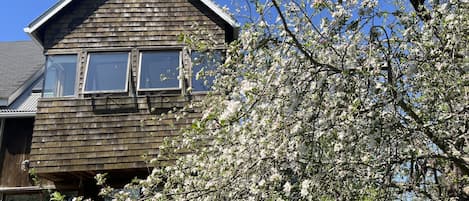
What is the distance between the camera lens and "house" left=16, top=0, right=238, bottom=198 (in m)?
7.80

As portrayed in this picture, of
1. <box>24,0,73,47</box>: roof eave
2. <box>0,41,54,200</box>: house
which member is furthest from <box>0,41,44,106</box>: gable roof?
<box>24,0,73,47</box>: roof eave

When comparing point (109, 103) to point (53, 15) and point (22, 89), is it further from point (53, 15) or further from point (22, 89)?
point (22, 89)

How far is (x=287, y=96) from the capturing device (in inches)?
127

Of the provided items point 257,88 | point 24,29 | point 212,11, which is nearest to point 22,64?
point 24,29

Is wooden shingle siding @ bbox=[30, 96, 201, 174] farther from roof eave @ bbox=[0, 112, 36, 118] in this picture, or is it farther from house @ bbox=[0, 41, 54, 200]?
house @ bbox=[0, 41, 54, 200]

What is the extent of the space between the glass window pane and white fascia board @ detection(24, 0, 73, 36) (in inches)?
68.2

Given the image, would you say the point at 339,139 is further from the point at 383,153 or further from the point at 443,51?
the point at 443,51

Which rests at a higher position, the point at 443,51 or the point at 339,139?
the point at 443,51

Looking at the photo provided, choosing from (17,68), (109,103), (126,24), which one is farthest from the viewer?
(17,68)

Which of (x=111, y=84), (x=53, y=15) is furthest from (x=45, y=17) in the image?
(x=111, y=84)

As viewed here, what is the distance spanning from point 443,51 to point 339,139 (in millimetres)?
1122

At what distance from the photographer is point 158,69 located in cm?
845

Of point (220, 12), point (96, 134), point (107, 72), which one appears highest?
point (220, 12)

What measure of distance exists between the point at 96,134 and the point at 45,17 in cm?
241
